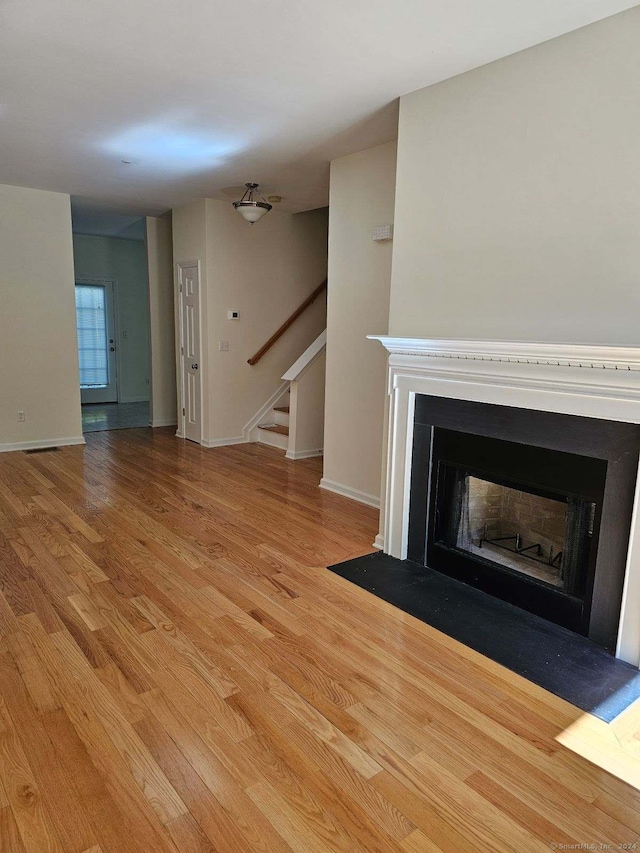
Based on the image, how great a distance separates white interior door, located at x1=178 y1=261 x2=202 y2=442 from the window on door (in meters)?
3.42

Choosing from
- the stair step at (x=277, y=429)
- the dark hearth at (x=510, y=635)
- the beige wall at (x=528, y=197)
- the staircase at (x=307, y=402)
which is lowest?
the dark hearth at (x=510, y=635)

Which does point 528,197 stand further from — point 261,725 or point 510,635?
point 261,725

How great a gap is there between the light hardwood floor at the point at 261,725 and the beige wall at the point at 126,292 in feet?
21.6

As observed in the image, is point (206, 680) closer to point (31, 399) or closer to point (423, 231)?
point (423, 231)

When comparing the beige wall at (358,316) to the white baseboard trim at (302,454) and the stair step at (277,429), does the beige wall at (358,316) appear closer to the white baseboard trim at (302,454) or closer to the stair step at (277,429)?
the white baseboard trim at (302,454)

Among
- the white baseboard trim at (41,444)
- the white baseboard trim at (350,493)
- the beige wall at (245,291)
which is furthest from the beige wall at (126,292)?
the white baseboard trim at (350,493)

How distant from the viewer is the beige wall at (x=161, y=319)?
267 inches

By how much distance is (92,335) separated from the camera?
9.06 metres

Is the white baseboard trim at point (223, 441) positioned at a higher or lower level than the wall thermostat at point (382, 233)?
lower

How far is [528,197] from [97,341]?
8.17 metres

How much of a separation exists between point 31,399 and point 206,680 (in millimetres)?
4686

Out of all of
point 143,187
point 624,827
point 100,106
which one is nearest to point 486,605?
point 624,827

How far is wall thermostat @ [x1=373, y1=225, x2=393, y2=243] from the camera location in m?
3.77

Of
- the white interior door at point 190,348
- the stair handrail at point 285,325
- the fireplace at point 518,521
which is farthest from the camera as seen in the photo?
the stair handrail at point 285,325
